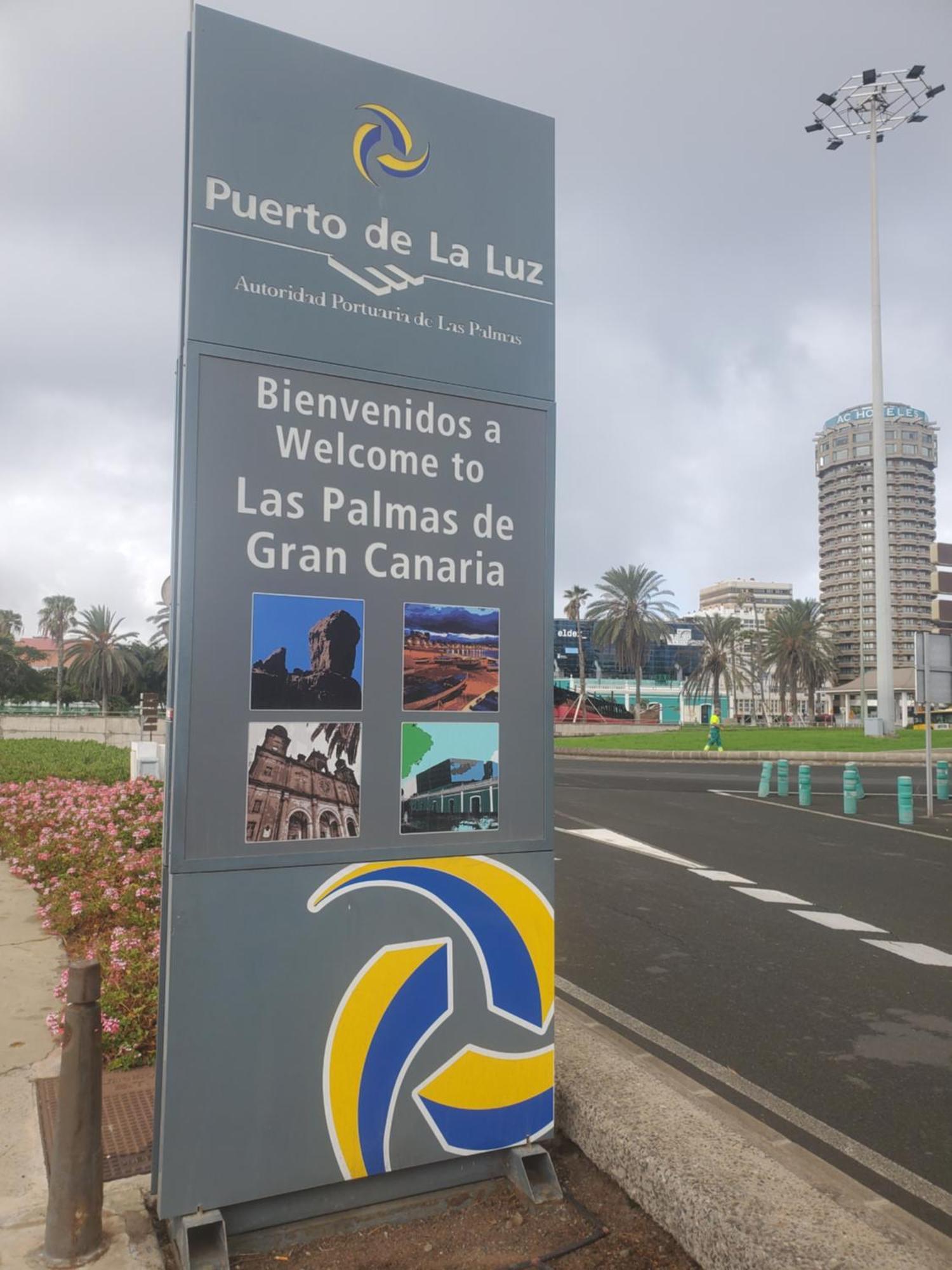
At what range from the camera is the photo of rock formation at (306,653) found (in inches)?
122

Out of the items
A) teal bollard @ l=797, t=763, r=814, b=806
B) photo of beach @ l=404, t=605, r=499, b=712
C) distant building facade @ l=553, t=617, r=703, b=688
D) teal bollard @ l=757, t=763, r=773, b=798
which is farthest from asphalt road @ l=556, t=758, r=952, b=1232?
distant building facade @ l=553, t=617, r=703, b=688

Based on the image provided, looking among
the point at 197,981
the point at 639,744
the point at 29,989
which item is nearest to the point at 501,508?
the point at 197,981

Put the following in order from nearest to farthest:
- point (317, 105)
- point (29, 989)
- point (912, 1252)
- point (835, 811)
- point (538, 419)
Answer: point (912, 1252) → point (317, 105) → point (538, 419) → point (29, 989) → point (835, 811)

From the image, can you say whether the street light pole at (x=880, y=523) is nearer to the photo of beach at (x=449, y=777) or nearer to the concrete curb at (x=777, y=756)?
the concrete curb at (x=777, y=756)

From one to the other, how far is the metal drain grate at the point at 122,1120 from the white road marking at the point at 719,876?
6.67m

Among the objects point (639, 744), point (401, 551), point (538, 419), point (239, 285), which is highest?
point (239, 285)

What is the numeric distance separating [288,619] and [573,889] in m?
6.95

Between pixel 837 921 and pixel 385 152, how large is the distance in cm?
692

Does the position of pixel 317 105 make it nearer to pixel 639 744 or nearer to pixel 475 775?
pixel 475 775

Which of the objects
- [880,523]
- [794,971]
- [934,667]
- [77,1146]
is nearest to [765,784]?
[934,667]

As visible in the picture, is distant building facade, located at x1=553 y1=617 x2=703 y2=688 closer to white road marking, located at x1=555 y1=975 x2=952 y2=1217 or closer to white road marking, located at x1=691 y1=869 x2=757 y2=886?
white road marking, located at x1=691 y1=869 x2=757 y2=886

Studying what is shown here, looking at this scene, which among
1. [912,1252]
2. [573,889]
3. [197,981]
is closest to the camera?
[912,1252]

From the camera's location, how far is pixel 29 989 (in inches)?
227

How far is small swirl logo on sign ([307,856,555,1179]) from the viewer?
3.15m
